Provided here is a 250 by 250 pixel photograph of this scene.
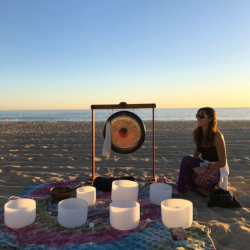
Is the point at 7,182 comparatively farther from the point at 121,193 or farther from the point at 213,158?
the point at 213,158

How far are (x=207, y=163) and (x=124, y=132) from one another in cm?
137

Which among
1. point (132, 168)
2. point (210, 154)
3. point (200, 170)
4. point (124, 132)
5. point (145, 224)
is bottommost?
point (132, 168)

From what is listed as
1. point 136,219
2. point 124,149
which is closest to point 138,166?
point 124,149

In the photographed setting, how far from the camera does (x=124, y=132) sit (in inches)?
156

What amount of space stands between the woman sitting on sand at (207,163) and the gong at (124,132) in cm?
92

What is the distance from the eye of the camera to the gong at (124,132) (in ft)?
12.9

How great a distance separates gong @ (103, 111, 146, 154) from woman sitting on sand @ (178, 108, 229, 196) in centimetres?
92

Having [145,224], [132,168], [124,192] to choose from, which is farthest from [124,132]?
[145,224]

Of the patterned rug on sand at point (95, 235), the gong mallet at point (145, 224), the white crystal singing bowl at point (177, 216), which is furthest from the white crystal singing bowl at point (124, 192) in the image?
the white crystal singing bowl at point (177, 216)

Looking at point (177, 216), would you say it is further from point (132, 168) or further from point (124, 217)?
point (132, 168)

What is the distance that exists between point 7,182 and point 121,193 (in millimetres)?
2074

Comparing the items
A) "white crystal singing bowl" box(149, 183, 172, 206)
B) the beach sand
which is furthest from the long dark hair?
"white crystal singing bowl" box(149, 183, 172, 206)

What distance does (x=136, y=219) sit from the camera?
6.95ft

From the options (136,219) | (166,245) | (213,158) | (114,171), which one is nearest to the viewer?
(166,245)
